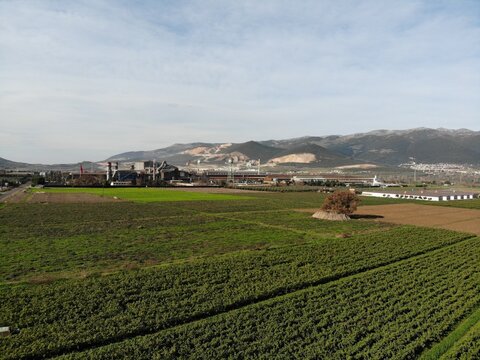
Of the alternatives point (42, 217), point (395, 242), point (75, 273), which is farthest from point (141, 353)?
point (42, 217)

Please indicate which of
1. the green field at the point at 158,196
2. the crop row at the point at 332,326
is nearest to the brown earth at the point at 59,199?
the green field at the point at 158,196

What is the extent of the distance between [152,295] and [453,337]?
40.3 feet

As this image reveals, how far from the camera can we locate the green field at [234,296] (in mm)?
13195

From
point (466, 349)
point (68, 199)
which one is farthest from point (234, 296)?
point (68, 199)

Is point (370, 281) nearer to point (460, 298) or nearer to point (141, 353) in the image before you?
point (460, 298)

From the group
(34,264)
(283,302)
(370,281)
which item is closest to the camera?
(283,302)

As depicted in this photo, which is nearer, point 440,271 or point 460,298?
point 460,298

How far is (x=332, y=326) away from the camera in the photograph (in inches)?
582

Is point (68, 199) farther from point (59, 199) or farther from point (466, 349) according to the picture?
point (466, 349)

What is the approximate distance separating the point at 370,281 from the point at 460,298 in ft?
14.0

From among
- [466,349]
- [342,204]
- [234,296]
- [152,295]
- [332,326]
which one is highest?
[342,204]

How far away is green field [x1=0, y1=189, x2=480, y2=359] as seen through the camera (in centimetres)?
1320

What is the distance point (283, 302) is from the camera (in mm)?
17375

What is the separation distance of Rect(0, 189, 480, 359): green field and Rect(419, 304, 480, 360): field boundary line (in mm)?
56
